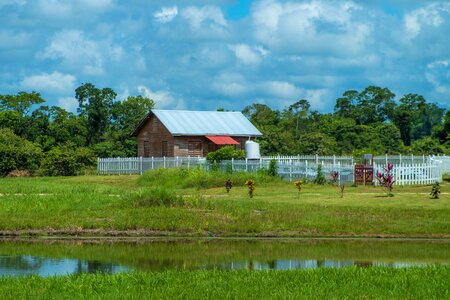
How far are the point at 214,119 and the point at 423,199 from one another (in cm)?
3848

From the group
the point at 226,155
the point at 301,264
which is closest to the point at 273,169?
the point at 226,155

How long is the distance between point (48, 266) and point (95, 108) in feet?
213

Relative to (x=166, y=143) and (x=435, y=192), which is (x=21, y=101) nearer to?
(x=166, y=143)

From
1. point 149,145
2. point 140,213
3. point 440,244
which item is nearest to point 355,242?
point 440,244

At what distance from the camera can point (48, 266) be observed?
18875 mm

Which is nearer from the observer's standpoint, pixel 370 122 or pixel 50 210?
pixel 50 210

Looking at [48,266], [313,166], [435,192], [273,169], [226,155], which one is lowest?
[48,266]

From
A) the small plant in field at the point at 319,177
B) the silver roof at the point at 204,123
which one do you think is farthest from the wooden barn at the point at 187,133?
the small plant in field at the point at 319,177

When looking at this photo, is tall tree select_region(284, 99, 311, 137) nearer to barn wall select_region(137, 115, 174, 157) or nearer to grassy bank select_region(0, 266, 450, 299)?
barn wall select_region(137, 115, 174, 157)

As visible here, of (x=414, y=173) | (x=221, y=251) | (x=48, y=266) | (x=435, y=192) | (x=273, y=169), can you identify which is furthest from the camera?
(x=273, y=169)

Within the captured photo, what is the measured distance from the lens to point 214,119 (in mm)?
69500

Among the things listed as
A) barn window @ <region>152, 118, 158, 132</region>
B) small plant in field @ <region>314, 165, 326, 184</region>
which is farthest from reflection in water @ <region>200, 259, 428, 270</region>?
barn window @ <region>152, 118, 158, 132</region>

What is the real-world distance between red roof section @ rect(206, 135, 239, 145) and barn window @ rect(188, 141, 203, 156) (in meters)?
1.11

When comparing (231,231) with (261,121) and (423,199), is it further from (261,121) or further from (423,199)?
(261,121)
